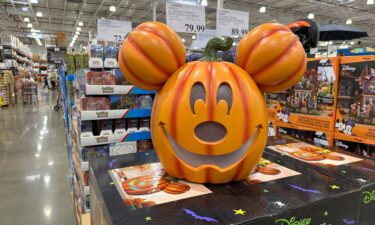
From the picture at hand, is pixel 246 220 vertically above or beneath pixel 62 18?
beneath

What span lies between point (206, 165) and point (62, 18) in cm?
1682

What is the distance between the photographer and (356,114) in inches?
53.5

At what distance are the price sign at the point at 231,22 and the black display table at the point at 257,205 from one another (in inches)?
104

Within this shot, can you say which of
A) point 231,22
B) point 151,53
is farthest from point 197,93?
point 231,22

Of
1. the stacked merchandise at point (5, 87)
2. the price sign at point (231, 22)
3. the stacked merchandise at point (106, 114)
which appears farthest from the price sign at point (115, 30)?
the stacked merchandise at point (5, 87)

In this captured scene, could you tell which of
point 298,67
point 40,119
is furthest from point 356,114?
point 40,119

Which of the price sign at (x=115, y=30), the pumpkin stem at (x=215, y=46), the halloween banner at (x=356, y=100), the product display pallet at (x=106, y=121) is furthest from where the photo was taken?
the price sign at (x=115, y=30)

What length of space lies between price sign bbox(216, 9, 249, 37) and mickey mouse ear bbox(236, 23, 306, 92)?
97.0 inches

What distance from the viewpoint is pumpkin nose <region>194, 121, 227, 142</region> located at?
80 cm

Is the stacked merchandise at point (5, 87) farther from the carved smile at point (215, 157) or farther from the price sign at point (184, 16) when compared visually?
the carved smile at point (215, 157)

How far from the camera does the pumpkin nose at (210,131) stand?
2.62 feet

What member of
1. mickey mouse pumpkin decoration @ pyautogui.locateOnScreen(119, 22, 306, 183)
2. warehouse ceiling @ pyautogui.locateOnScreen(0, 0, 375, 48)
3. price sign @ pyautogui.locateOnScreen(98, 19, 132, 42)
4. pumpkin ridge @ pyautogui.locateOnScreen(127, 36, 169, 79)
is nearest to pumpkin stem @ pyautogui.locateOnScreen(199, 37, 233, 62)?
mickey mouse pumpkin decoration @ pyautogui.locateOnScreen(119, 22, 306, 183)

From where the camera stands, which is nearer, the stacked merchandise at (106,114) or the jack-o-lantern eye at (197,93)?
the jack-o-lantern eye at (197,93)

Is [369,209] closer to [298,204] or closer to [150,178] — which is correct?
[298,204]
